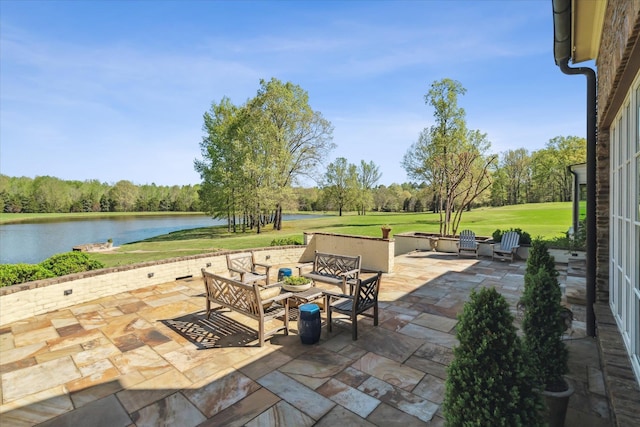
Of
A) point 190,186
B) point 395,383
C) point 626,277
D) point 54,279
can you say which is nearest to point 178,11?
point 54,279

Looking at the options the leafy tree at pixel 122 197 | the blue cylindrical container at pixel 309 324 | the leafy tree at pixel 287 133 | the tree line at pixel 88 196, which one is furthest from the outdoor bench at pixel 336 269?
the leafy tree at pixel 122 197

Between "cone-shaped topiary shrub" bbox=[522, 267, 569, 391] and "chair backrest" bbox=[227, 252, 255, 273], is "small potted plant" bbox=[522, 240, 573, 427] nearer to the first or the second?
"cone-shaped topiary shrub" bbox=[522, 267, 569, 391]

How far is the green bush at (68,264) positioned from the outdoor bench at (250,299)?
3606mm

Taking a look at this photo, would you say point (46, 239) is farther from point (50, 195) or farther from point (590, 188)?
point (590, 188)

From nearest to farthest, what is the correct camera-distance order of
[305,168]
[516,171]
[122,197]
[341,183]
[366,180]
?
1. [305,168]
2. [341,183]
3. [366,180]
4. [516,171]
5. [122,197]

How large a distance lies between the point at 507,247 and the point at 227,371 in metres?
9.75

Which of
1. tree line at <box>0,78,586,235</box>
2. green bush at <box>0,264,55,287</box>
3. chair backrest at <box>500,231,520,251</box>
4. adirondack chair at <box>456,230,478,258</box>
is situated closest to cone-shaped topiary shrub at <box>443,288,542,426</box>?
→ green bush at <box>0,264,55,287</box>

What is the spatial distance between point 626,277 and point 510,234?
852cm

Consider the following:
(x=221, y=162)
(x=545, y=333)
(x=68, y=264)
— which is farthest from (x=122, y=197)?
(x=545, y=333)

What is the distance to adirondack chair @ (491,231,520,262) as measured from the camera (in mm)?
9698

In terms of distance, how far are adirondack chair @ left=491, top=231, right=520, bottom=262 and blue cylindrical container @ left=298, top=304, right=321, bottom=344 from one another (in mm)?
8238

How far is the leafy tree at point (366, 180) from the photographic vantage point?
1644 inches

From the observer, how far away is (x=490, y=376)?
5.36 feet

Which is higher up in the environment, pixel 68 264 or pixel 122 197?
pixel 122 197
